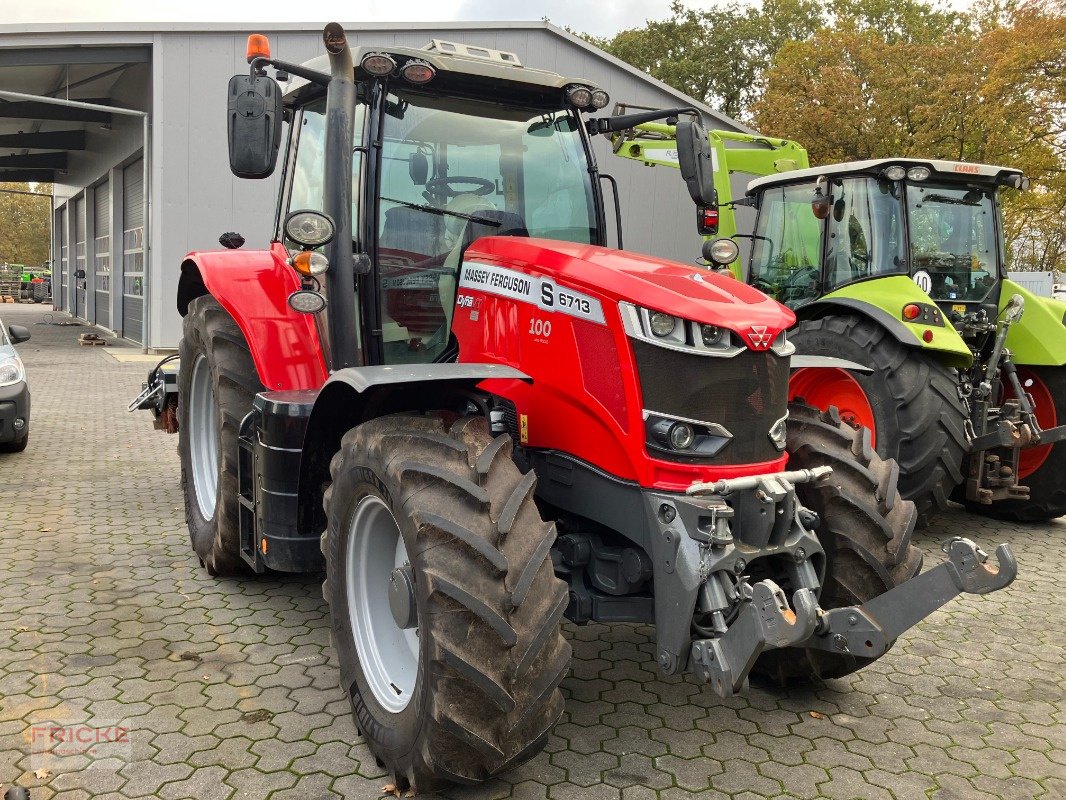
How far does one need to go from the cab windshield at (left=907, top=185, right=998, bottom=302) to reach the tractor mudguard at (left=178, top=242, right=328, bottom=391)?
172 inches

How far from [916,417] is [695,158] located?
2753mm

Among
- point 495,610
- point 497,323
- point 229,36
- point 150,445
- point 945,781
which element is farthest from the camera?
point 229,36

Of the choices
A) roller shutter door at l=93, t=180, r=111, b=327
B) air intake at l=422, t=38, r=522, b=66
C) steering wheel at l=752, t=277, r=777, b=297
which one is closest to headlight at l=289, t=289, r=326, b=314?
air intake at l=422, t=38, r=522, b=66

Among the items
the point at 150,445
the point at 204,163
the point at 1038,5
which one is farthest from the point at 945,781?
the point at 1038,5

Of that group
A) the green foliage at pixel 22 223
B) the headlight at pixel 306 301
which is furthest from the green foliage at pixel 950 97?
the green foliage at pixel 22 223

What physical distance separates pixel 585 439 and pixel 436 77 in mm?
1732

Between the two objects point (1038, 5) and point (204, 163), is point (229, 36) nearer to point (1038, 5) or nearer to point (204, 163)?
point (204, 163)

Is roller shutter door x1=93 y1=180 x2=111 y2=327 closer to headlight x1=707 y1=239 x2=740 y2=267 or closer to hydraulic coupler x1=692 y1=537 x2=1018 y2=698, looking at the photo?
headlight x1=707 y1=239 x2=740 y2=267

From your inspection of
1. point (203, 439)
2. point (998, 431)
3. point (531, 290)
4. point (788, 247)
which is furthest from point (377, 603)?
point (788, 247)

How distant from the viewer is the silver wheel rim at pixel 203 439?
5.45 meters

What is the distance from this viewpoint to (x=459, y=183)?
13.2 ft

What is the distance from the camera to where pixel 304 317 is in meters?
4.65

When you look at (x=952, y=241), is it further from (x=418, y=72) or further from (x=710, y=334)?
(x=418, y=72)

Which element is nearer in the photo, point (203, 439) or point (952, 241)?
point (203, 439)
